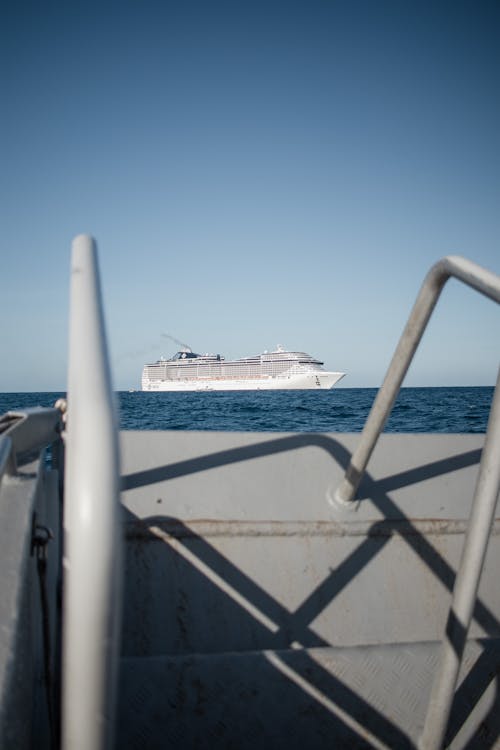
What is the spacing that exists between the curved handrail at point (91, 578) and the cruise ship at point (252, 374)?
183 ft

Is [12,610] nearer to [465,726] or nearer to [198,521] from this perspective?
[198,521]

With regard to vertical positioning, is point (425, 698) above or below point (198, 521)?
below

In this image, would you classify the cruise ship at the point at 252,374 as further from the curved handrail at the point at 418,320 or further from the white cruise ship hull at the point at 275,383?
the curved handrail at the point at 418,320

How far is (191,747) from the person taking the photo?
50.2 inches

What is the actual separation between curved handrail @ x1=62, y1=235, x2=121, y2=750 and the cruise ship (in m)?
55.9

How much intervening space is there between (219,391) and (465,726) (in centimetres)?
5803

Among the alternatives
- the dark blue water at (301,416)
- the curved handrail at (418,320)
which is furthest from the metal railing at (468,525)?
the dark blue water at (301,416)

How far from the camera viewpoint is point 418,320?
3.79 feet

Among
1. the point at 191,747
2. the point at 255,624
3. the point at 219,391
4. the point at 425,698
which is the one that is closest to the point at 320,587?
the point at 255,624

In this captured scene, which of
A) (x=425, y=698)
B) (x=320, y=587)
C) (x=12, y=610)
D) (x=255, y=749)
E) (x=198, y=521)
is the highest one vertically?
(x=12, y=610)

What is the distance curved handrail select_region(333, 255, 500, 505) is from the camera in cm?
97

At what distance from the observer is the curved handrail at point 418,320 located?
0.97 meters

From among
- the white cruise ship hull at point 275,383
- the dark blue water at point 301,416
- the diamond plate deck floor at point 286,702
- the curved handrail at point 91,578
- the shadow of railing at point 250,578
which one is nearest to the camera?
the curved handrail at point 91,578

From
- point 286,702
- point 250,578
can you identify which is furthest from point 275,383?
point 286,702
